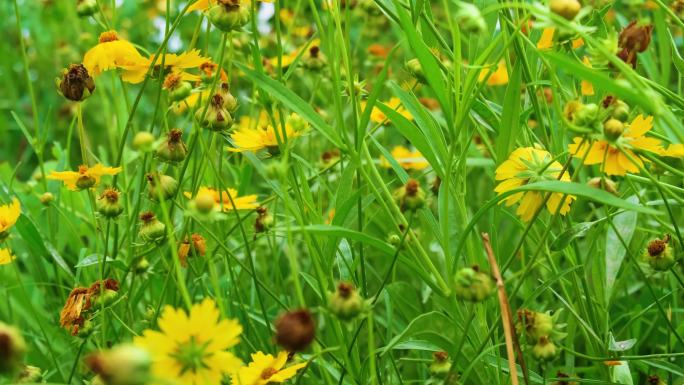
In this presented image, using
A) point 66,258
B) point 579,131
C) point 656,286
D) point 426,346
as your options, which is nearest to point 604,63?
point 579,131

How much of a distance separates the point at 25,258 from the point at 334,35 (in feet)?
2.17

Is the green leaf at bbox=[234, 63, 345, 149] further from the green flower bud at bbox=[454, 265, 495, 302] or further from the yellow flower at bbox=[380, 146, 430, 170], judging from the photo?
the yellow flower at bbox=[380, 146, 430, 170]

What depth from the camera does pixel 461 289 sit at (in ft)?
2.22

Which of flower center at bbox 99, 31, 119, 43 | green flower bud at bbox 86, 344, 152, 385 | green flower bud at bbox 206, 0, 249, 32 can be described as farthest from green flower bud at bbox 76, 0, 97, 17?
green flower bud at bbox 86, 344, 152, 385

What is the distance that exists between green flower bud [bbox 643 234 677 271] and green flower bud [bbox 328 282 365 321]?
1.24 feet

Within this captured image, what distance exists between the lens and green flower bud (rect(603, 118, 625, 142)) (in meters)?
0.68

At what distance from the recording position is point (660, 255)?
892 millimetres

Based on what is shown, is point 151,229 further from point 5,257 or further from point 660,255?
point 660,255

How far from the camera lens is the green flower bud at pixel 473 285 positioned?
671 millimetres

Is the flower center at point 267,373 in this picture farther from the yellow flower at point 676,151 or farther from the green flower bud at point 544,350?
the yellow flower at point 676,151

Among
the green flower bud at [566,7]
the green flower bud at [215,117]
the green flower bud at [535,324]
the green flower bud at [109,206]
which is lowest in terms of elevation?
the green flower bud at [535,324]

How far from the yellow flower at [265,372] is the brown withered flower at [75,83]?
351 millimetres

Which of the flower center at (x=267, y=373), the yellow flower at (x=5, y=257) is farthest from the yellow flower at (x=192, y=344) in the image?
the yellow flower at (x=5, y=257)

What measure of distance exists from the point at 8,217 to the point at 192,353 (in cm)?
40
